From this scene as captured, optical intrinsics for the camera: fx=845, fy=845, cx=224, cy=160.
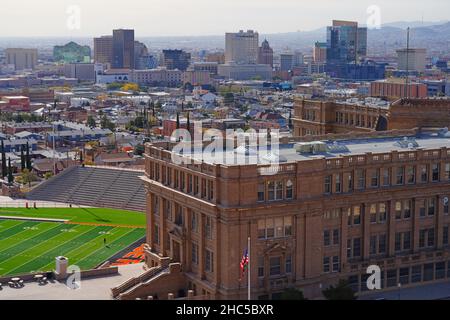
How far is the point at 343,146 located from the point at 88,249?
24222 millimetres

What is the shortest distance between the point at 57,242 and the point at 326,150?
27.5 m

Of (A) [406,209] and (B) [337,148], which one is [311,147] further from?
(A) [406,209]

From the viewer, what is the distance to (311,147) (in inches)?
2126

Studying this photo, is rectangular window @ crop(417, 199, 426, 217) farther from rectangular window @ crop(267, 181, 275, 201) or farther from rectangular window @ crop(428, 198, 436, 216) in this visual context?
rectangular window @ crop(267, 181, 275, 201)

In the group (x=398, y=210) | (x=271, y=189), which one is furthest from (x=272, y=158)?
(x=398, y=210)

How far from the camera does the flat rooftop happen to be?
5030cm

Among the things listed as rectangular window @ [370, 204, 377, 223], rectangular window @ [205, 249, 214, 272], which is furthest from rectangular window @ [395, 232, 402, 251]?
rectangular window @ [205, 249, 214, 272]

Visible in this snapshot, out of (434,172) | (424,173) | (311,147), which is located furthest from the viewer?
(311,147)

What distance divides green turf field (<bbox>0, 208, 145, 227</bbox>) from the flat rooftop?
24.5 metres

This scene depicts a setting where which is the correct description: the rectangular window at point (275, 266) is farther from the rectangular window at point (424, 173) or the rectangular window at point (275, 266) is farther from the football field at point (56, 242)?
the football field at point (56, 242)

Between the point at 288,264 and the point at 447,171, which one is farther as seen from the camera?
the point at 447,171

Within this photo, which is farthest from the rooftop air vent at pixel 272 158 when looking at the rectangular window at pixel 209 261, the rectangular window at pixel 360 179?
the rectangular window at pixel 209 261

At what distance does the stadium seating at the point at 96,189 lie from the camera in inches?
3346
